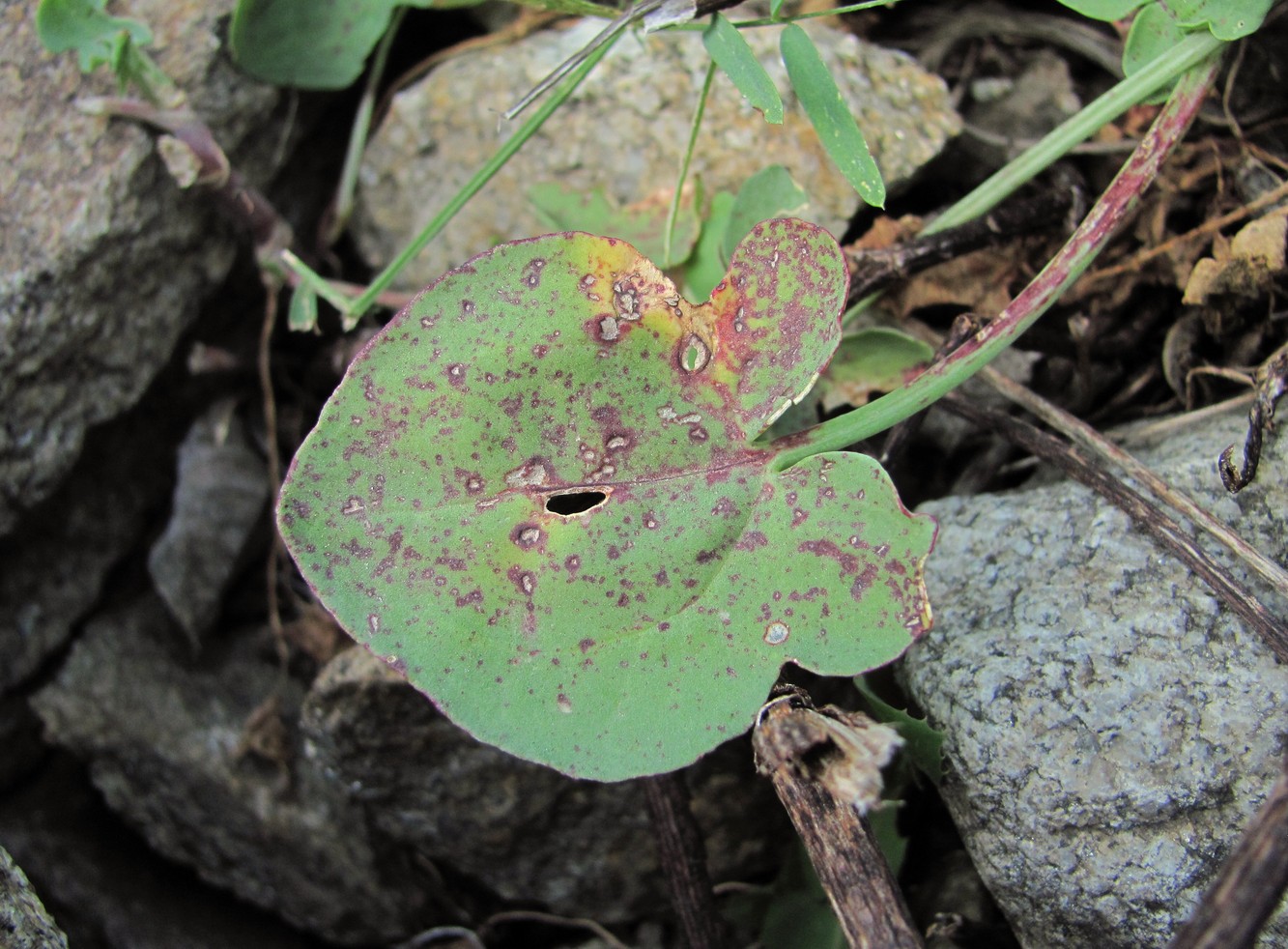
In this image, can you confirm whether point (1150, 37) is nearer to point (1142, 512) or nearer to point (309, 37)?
point (1142, 512)

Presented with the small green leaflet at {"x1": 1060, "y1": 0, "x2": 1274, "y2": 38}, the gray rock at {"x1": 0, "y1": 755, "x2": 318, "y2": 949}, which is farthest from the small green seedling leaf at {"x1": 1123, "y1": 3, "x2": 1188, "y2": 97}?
the gray rock at {"x1": 0, "y1": 755, "x2": 318, "y2": 949}

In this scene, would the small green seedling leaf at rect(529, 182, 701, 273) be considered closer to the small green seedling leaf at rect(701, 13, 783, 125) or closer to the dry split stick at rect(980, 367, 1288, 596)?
the small green seedling leaf at rect(701, 13, 783, 125)

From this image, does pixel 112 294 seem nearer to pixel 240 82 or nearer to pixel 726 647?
pixel 240 82

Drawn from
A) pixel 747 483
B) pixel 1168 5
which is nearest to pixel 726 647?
pixel 747 483

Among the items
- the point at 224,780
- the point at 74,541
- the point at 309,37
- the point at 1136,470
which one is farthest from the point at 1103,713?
the point at 74,541

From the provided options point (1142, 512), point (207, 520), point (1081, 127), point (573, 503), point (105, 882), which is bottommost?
point (105, 882)

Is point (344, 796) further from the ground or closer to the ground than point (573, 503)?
closer to the ground

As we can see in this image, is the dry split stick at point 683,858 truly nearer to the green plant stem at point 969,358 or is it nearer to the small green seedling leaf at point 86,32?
the green plant stem at point 969,358
